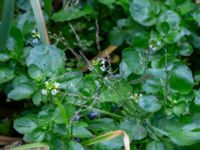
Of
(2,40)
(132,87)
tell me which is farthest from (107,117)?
(2,40)

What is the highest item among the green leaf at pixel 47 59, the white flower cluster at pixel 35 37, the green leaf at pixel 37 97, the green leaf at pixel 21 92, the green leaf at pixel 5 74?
the white flower cluster at pixel 35 37

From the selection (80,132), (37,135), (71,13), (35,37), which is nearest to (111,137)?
(80,132)

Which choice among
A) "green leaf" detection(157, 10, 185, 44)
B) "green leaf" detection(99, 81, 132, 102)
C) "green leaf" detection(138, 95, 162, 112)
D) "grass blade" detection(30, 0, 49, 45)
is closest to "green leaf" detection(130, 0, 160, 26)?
"green leaf" detection(157, 10, 185, 44)

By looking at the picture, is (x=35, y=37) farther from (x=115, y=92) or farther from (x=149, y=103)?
(x=149, y=103)

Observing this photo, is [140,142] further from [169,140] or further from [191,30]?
[191,30]

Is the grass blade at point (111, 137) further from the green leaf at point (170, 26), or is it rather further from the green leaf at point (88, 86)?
the green leaf at point (170, 26)

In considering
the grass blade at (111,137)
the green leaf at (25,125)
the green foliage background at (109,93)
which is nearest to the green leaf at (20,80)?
the green foliage background at (109,93)
